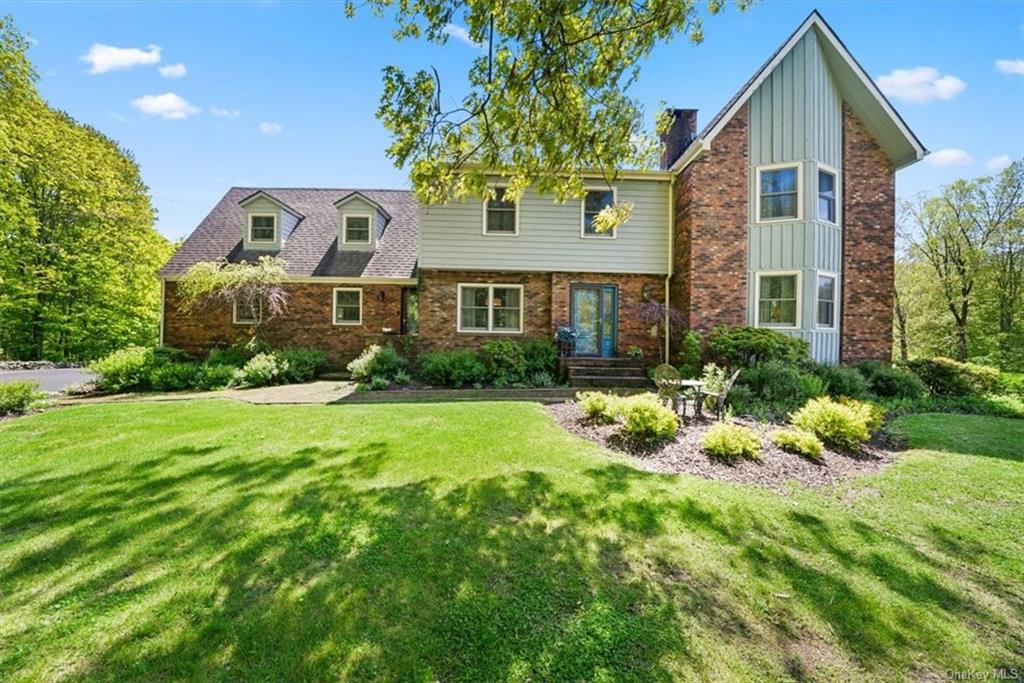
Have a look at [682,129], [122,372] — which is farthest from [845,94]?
[122,372]

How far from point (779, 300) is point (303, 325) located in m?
15.0

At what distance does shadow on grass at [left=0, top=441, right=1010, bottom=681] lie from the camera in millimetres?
2326

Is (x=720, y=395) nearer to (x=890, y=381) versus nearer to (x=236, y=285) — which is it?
(x=890, y=381)

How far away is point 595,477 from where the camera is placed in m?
4.73

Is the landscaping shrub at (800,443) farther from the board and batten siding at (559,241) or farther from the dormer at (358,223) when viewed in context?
the dormer at (358,223)

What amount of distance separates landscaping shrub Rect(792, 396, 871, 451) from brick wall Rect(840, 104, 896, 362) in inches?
284

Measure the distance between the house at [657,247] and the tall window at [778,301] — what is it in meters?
0.04

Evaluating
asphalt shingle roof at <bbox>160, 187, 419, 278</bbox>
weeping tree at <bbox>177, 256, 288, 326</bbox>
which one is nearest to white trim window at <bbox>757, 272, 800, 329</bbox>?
asphalt shingle roof at <bbox>160, 187, 419, 278</bbox>

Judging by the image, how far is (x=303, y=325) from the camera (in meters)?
14.6

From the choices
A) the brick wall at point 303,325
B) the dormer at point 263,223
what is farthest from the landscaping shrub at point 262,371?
the dormer at point 263,223

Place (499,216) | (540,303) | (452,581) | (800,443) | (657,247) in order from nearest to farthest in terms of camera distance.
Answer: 1. (452,581)
2. (800,443)
3. (657,247)
4. (499,216)
5. (540,303)

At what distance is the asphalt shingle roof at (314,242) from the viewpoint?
14.7 meters

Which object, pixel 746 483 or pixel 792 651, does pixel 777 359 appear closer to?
pixel 746 483

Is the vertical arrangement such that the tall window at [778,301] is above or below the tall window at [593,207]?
below
